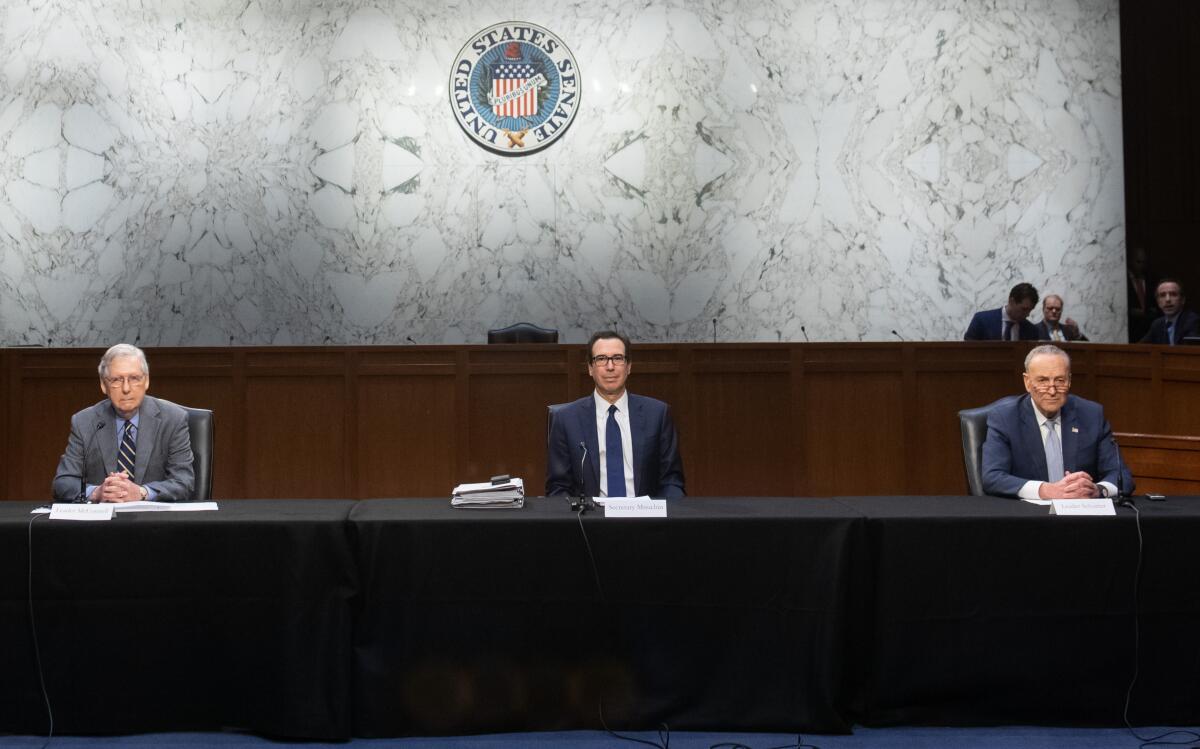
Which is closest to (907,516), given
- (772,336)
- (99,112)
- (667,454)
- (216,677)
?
(667,454)

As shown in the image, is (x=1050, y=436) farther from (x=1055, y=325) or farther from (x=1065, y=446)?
(x=1055, y=325)

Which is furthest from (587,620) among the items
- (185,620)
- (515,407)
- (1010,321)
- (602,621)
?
(1010,321)

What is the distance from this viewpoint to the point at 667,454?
428 cm

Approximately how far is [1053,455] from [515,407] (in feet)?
11.7

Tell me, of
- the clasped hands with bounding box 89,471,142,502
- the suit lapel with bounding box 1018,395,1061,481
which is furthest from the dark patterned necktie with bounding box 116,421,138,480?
the suit lapel with bounding box 1018,395,1061,481

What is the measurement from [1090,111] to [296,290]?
6.14 m

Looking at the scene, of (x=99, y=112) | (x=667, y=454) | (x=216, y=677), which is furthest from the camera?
(x=99, y=112)

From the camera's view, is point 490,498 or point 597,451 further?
point 597,451

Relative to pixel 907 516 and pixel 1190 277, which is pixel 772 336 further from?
pixel 907 516

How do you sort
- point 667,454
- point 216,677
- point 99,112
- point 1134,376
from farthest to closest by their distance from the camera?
1. point 99,112
2. point 1134,376
3. point 667,454
4. point 216,677

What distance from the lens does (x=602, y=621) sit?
3145 mm

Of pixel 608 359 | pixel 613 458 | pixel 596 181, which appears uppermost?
pixel 596 181

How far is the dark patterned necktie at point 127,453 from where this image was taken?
12.7 feet

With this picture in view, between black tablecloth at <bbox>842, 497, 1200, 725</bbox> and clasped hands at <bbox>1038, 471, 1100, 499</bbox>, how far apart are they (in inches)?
10.6
